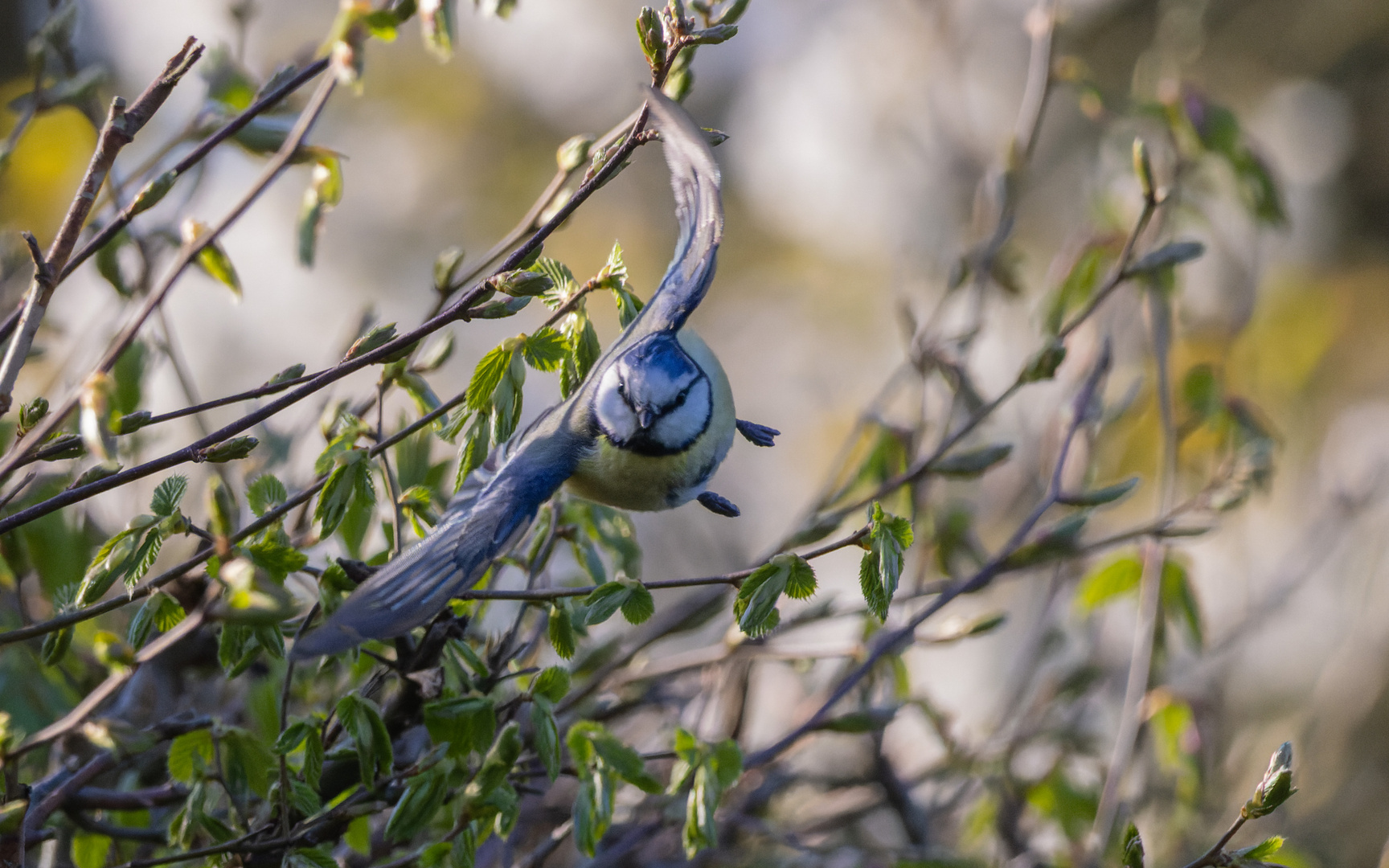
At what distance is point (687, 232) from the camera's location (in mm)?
687

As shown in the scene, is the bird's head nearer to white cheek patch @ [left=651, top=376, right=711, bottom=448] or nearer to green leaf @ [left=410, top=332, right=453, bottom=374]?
white cheek patch @ [left=651, top=376, right=711, bottom=448]

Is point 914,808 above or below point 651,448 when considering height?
below

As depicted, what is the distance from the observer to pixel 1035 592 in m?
1.85

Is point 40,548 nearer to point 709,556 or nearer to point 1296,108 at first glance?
point 709,556

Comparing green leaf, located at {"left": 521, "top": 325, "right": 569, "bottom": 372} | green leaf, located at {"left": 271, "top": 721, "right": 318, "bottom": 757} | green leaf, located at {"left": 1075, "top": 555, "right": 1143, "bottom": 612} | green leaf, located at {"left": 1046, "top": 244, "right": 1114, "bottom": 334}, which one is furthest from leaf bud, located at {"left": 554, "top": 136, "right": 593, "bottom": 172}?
green leaf, located at {"left": 1075, "top": 555, "right": 1143, "bottom": 612}

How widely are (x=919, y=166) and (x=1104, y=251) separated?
199 cm

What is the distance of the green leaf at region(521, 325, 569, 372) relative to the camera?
578 mm

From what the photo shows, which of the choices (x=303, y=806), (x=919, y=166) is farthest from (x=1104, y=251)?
(x=919, y=166)

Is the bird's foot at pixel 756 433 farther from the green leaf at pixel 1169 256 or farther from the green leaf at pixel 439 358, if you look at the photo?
the green leaf at pixel 1169 256

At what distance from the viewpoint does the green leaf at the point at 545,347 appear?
1.90 ft

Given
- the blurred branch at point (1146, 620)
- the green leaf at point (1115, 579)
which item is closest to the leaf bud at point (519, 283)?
the blurred branch at point (1146, 620)

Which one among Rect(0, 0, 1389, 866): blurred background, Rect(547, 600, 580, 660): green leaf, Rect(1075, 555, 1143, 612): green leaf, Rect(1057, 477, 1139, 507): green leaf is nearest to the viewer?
Rect(547, 600, 580, 660): green leaf

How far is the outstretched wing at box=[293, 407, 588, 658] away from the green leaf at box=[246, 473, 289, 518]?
3.4 inches

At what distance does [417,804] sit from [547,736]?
75mm
